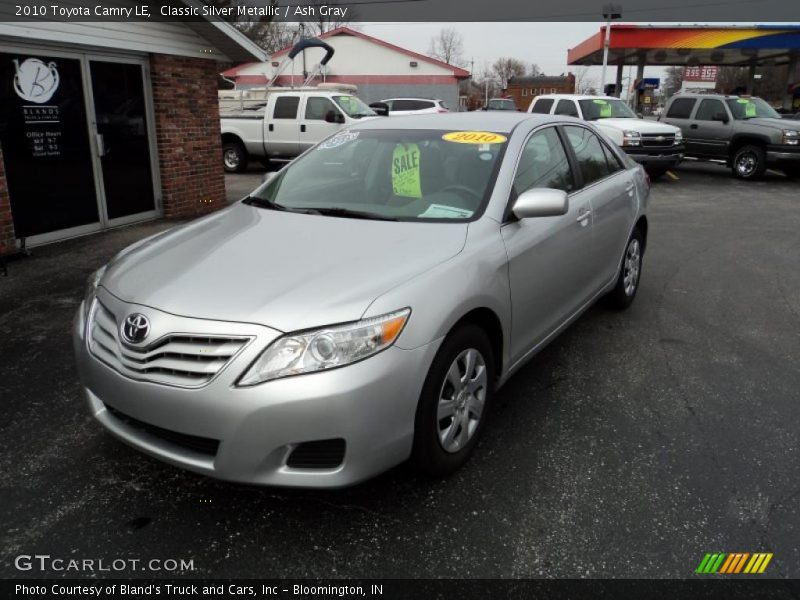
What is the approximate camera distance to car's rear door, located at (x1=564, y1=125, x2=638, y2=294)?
442cm

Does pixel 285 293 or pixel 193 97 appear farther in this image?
pixel 193 97

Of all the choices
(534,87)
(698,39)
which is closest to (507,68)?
(534,87)

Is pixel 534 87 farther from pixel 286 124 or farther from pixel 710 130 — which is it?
pixel 286 124

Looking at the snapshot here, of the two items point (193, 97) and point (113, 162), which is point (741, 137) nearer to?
point (193, 97)

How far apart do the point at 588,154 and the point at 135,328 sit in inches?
136

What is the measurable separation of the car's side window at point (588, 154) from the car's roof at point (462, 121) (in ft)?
0.65

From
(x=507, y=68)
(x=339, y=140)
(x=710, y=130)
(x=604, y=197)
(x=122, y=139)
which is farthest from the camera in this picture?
(x=507, y=68)

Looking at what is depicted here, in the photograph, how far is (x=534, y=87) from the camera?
6191 cm

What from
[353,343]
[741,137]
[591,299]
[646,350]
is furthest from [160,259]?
[741,137]

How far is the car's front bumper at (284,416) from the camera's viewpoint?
2324 mm

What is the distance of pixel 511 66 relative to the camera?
346ft

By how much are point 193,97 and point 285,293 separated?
8.00 m

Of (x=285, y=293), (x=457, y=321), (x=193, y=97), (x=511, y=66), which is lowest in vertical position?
(x=457, y=321)

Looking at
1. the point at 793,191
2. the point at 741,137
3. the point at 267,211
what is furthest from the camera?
the point at 741,137
